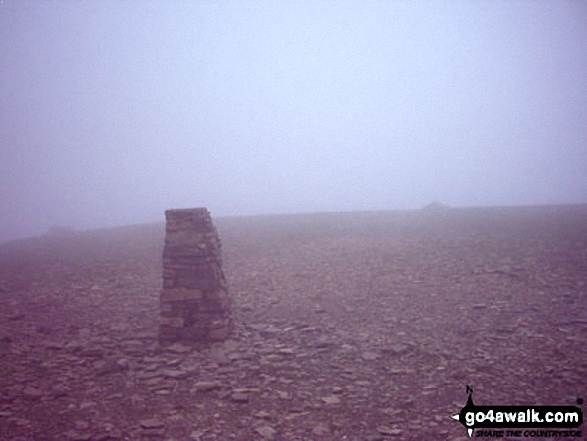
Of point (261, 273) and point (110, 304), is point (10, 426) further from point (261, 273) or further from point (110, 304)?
point (261, 273)

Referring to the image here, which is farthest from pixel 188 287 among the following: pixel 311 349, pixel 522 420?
pixel 522 420

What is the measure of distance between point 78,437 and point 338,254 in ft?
54.3

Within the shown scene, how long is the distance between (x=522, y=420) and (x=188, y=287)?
26.2 feet

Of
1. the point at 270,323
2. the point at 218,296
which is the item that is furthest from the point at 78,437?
the point at 270,323

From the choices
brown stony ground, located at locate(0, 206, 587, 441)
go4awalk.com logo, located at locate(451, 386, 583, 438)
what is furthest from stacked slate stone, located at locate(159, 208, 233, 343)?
go4awalk.com logo, located at locate(451, 386, 583, 438)

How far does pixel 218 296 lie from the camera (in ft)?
35.8

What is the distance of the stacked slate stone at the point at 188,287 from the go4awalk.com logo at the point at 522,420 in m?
6.33

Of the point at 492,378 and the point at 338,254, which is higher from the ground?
the point at 338,254

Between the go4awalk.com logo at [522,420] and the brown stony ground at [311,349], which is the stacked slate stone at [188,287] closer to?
the brown stony ground at [311,349]

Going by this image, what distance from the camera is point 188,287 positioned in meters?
10.9

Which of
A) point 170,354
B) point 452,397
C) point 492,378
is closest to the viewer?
point 452,397

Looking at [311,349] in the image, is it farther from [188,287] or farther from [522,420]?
[522,420]

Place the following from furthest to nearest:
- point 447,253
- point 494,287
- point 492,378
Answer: point 447,253
point 494,287
point 492,378

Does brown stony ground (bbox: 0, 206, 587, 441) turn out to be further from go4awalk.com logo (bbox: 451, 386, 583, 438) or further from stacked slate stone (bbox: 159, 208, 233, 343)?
stacked slate stone (bbox: 159, 208, 233, 343)
